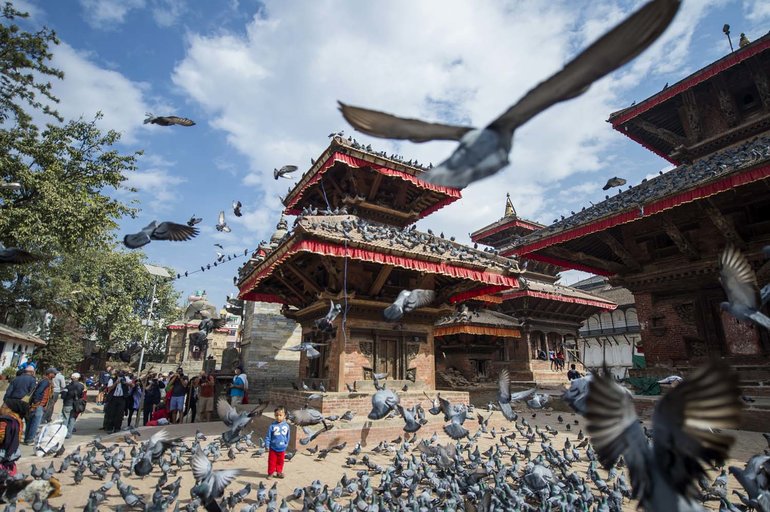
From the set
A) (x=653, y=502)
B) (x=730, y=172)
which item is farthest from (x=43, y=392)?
(x=730, y=172)

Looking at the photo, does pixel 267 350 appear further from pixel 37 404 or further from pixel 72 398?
pixel 37 404

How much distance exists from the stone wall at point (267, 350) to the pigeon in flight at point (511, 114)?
50.0 ft

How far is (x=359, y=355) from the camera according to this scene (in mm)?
9828

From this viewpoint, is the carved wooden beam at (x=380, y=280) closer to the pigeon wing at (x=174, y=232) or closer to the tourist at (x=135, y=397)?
the pigeon wing at (x=174, y=232)

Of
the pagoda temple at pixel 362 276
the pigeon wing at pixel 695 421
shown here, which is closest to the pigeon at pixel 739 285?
the pigeon wing at pixel 695 421

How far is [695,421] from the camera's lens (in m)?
2.00

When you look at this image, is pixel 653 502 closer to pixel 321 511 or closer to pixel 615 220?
pixel 321 511

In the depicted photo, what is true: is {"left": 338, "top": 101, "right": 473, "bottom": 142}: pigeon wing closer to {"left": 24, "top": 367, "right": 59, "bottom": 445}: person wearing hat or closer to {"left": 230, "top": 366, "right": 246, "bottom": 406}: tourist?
{"left": 24, "top": 367, "right": 59, "bottom": 445}: person wearing hat

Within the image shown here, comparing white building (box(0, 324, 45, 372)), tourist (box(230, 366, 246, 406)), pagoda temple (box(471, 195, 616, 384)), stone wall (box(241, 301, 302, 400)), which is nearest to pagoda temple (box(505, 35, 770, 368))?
pagoda temple (box(471, 195, 616, 384))

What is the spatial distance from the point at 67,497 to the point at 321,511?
3.84 meters

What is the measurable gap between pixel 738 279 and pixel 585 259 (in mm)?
8898

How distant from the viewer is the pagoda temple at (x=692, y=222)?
971cm

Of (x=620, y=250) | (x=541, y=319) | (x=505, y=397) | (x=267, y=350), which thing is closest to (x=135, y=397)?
(x=267, y=350)

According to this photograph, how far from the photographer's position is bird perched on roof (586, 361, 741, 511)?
1.89 m
